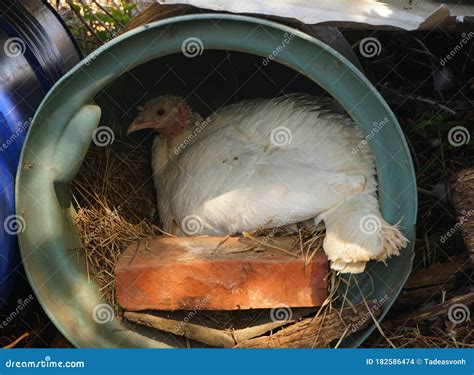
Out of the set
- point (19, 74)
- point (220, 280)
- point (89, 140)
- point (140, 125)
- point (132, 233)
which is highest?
point (19, 74)

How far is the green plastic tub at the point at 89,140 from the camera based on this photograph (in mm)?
2701

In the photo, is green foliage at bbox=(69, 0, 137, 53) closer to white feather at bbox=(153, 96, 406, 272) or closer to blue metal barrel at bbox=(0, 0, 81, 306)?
blue metal barrel at bbox=(0, 0, 81, 306)

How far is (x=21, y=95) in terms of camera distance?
335 cm

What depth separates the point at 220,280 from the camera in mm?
2807

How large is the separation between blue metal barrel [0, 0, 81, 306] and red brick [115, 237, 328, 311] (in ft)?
1.68

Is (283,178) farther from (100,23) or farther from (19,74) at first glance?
(100,23)

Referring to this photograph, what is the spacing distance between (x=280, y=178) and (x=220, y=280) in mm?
454

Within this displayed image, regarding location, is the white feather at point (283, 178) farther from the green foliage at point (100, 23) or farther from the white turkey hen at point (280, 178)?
the green foliage at point (100, 23)

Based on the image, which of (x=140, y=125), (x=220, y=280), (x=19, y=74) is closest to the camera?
(x=220, y=280)

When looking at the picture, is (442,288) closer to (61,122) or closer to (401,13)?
(401,13)

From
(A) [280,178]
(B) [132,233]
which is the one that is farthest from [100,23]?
(A) [280,178]

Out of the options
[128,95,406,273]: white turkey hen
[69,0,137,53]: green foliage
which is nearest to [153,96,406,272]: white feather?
[128,95,406,273]: white turkey hen

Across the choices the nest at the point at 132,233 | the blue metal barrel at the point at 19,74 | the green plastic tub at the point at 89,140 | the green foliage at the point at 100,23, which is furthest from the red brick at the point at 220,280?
the green foliage at the point at 100,23

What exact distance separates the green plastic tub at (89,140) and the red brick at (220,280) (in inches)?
7.3
